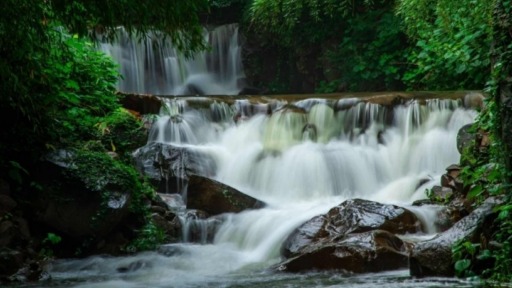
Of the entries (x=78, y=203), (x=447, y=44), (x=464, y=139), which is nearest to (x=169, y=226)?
(x=78, y=203)

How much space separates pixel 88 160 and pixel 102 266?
4.73 feet

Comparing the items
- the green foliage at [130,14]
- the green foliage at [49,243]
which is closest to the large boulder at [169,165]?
the green foliage at [49,243]

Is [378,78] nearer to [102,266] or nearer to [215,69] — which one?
[215,69]

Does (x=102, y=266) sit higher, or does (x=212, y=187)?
(x=212, y=187)

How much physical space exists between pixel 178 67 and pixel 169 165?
27.7 ft

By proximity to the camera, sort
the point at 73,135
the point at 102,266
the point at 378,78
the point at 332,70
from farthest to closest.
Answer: the point at 332,70
the point at 378,78
the point at 73,135
the point at 102,266

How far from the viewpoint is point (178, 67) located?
18.1 m

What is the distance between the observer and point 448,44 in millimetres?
13227

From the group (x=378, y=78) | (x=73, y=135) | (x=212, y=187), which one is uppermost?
(x=378, y=78)

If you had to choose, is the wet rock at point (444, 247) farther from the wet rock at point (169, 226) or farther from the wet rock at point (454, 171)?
the wet rock at point (169, 226)

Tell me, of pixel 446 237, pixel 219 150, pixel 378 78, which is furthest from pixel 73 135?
pixel 378 78

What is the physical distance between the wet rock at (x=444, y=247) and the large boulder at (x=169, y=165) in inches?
186

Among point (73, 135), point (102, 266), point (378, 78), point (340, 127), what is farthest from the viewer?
point (378, 78)

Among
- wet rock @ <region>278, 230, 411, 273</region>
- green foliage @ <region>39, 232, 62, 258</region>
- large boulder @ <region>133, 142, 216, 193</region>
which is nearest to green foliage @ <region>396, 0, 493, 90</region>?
large boulder @ <region>133, 142, 216, 193</region>
